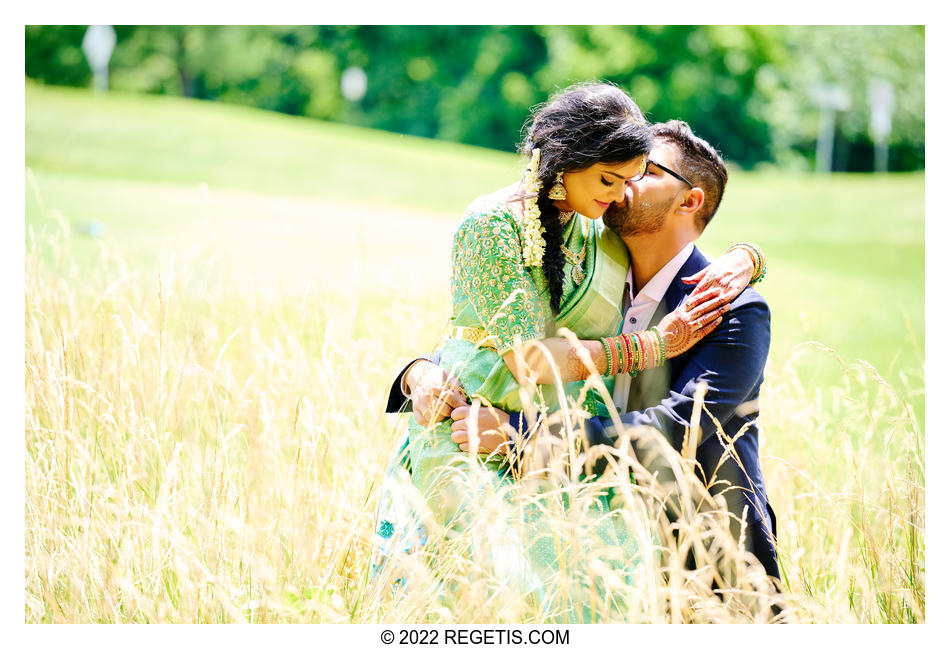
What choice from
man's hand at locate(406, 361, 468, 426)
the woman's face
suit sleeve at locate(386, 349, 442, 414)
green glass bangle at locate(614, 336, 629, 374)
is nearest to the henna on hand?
green glass bangle at locate(614, 336, 629, 374)

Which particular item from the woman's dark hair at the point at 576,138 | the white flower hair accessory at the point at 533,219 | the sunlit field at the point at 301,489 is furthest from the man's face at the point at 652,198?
the sunlit field at the point at 301,489

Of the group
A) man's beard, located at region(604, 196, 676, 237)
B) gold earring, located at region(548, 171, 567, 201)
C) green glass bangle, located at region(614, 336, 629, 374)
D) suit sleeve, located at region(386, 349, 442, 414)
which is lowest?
suit sleeve, located at region(386, 349, 442, 414)

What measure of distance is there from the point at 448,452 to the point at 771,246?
11591 mm

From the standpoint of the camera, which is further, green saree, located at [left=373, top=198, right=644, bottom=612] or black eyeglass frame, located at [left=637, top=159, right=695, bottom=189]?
black eyeglass frame, located at [left=637, top=159, right=695, bottom=189]

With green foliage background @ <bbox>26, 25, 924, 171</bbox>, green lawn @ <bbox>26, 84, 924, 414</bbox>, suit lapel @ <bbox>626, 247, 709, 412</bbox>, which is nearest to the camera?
suit lapel @ <bbox>626, 247, 709, 412</bbox>

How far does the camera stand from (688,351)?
2.83 meters

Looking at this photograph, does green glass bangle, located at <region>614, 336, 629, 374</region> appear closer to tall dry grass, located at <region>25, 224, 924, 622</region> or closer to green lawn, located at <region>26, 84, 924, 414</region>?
tall dry grass, located at <region>25, 224, 924, 622</region>

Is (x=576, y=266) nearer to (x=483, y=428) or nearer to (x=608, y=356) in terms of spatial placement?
(x=608, y=356)

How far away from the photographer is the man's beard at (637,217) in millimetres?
2900

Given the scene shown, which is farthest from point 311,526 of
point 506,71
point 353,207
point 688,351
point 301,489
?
point 506,71

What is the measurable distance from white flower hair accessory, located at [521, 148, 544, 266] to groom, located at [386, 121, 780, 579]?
0.36m

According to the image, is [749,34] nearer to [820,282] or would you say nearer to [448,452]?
[820,282]

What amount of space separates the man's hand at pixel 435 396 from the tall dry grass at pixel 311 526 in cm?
23

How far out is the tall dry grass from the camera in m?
2.66
